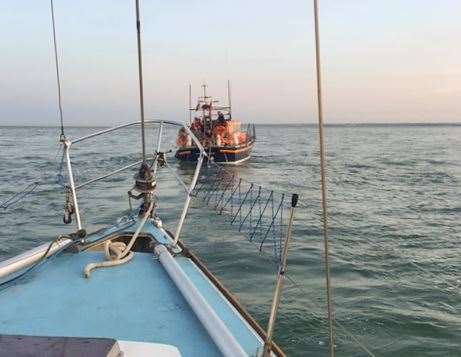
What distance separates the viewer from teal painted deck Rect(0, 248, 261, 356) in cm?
358

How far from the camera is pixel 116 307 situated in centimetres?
405

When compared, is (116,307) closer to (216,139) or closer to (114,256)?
(114,256)

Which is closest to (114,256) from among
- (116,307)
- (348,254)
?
(116,307)

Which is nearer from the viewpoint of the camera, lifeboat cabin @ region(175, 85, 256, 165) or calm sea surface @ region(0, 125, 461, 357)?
calm sea surface @ region(0, 125, 461, 357)

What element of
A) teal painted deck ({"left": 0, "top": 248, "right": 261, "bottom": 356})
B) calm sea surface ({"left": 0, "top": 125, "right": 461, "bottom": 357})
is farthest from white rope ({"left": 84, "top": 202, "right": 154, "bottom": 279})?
calm sea surface ({"left": 0, "top": 125, "right": 461, "bottom": 357})

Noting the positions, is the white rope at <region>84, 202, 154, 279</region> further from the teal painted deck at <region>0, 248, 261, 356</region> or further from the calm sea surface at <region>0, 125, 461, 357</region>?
the calm sea surface at <region>0, 125, 461, 357</region>

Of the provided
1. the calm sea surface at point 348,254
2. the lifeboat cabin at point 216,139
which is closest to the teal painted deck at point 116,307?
the calm sea surface at point 348,254

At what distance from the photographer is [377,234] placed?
554 inches

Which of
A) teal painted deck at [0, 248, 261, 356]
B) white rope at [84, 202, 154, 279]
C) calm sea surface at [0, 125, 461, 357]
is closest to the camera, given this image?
teal painted deck at [0, 248, 261, 356]

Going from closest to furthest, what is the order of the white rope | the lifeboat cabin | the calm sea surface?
1. the white rope
2. the calm sea surface
3. the lifeboat cabin

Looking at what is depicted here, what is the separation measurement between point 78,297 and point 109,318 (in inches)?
22.0

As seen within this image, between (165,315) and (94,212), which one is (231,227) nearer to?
(94,212)

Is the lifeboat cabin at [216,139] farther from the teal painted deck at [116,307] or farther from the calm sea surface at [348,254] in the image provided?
the teal painted deck at [116,307]

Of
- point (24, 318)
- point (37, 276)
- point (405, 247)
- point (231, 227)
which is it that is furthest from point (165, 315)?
point (231, 227)
